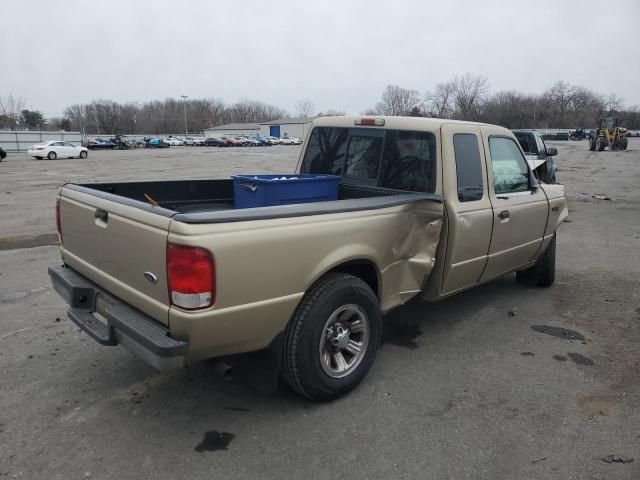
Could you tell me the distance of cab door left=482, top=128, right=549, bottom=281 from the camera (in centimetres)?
473

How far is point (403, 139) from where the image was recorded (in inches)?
175

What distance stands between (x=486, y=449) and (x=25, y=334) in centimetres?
404

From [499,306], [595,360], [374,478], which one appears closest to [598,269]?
[499,306]

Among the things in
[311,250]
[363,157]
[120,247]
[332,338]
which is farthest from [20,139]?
[311,250]

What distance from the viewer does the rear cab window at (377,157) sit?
431 cm

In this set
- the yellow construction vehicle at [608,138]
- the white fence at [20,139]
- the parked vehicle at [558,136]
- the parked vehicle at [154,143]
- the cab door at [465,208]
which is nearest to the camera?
the cab door at [465,208]

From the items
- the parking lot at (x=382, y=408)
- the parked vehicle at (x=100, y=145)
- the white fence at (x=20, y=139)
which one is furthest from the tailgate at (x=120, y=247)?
the parked vehicle at (x=100, y=145)

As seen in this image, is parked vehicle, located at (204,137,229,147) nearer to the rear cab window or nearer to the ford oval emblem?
the rear cab window

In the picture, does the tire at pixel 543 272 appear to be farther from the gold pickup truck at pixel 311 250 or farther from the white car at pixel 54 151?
the white car at pixel 54 151

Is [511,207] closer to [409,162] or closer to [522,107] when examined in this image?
[409,162]

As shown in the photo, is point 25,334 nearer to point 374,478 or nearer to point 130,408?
point 130,408

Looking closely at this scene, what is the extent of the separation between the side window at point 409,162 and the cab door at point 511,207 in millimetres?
744

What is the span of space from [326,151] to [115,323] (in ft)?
9.26

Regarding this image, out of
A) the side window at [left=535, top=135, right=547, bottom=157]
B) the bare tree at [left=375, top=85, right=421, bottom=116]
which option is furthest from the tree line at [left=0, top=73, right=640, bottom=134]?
the side window at [left=535, top=135, right=547, bottom=157]
